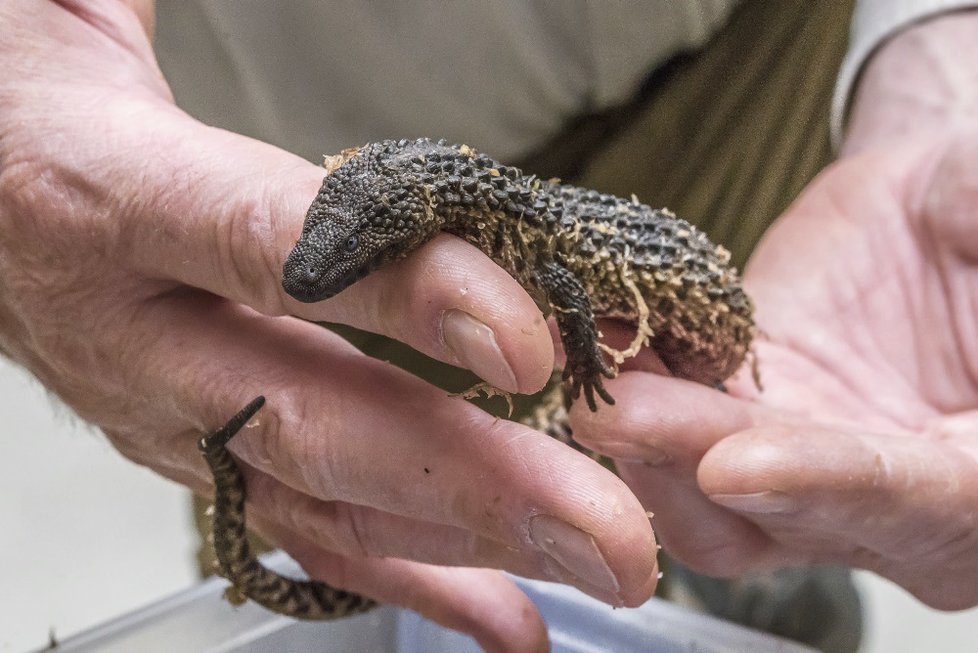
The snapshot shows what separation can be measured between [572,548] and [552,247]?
18.2 inches

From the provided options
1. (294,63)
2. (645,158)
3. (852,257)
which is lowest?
(852,257)

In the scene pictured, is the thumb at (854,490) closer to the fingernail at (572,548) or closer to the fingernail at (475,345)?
the fingernail at (572,548)

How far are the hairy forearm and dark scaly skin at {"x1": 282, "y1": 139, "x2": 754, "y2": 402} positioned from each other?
114cm

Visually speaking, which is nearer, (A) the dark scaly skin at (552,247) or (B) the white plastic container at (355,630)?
(A) the dark scaly skin at (552,247)

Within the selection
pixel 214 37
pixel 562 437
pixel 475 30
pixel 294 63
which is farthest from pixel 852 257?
pixel 214 37

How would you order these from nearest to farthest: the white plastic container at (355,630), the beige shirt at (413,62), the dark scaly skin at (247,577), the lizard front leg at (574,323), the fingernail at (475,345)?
the fingernail at (475,345)
the lizard front leg at (574,323)
the dark scaly skin at (247,577)
the beige shirt at (413,62)
the white plastic container at (355,630)

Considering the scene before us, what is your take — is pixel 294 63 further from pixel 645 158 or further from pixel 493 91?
pixel 645 158

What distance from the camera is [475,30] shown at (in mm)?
1648

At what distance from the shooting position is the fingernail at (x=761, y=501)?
1206 mm

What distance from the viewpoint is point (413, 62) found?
166 centimetres

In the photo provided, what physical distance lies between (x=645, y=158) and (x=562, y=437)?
0.62m

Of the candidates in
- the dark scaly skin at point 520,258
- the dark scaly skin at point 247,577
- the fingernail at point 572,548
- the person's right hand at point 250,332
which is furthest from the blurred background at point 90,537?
the fingernail at point 572,548

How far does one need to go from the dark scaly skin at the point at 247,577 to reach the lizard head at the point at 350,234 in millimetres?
433

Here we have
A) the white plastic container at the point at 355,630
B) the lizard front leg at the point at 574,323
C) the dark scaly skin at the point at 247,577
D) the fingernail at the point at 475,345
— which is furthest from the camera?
the white plastic container at the point at 355,630
